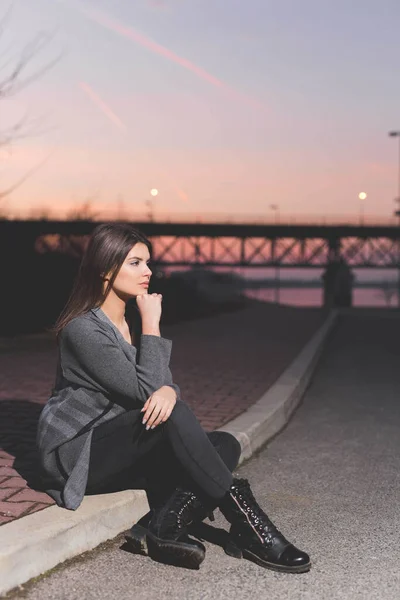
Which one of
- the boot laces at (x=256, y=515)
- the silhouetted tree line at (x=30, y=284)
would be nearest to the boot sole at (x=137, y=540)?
the boot laces at (x=256, y=515)

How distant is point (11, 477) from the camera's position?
15.5ft

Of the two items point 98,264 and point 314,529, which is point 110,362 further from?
point 314,529

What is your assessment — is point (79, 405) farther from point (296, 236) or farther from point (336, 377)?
point (296, 236)

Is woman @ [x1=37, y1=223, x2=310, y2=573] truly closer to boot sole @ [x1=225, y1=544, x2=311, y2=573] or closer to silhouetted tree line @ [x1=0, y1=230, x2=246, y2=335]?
boot sole @ [x1=225, y1=544, x2=311, y2=573]

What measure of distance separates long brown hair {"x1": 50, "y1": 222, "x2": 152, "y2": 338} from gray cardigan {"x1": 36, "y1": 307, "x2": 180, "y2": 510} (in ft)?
0.22

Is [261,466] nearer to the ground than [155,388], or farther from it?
nearer to the ground

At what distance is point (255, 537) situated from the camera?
3.80 m

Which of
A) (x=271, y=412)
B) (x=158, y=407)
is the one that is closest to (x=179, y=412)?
(x=158, y=407)

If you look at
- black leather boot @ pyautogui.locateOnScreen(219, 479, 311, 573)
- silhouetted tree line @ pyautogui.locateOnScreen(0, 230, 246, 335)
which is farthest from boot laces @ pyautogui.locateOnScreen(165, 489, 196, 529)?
silhouetted tree line @ pyautogui.locateOnScreen(0, 230, 246, 335)

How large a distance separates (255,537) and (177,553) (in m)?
0.38

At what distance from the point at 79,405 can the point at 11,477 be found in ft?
3.54

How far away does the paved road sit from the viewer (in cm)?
351

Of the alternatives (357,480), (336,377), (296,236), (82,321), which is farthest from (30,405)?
(296,236)

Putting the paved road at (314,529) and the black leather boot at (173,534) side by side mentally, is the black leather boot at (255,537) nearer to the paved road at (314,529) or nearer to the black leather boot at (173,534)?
the paved road at (314,529)
